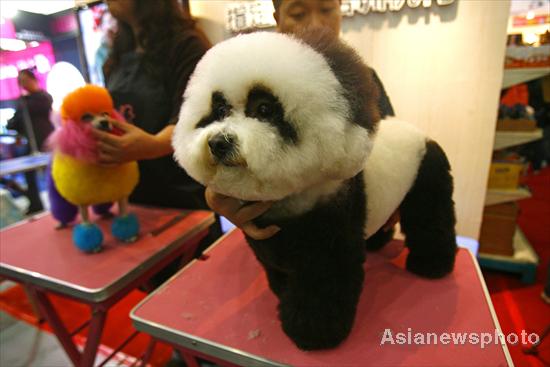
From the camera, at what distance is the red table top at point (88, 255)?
2.43 feet

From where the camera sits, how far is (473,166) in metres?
0.94

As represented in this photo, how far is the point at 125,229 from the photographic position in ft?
2.92

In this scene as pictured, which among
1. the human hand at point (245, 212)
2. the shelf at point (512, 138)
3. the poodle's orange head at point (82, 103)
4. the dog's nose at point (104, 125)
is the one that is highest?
the poodle's orange head at point (82, 103)

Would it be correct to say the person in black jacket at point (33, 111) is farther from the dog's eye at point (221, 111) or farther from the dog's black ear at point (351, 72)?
the dog's black ear at point (351, 72)

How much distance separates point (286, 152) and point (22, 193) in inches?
109

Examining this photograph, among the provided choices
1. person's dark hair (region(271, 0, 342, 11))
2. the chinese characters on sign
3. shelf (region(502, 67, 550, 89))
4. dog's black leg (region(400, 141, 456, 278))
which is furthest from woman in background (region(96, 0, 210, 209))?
shelf (region(502, 67, 550, 89))

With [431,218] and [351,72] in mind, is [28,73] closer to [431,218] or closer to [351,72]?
[351,72]

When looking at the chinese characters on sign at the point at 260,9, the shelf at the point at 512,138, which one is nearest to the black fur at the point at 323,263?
the chinese characters on sign at the point at 260,9

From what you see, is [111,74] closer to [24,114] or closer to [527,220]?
[24,114]

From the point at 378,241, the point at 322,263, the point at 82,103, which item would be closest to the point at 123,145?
the point at 82,103

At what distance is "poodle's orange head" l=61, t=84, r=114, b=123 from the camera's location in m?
0.76

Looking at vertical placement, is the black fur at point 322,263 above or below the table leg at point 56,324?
above

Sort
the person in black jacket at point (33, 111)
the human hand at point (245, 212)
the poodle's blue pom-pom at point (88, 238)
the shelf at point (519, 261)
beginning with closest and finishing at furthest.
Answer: the human hand at point (245, 212)
the poodle's blue pom-pom at point (88, 238)
the person in black jacket at point (33, 111)
the shelf at point (519, 261)

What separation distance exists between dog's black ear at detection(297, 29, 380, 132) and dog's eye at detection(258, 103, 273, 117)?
0.09 metres
